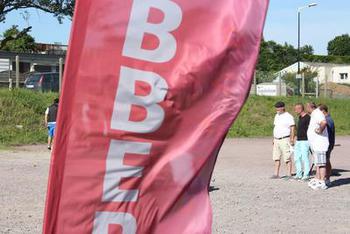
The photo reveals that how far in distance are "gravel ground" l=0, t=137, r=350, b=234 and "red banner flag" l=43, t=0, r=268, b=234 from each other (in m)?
5.31

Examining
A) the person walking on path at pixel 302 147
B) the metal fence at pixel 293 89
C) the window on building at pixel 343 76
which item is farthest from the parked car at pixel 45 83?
→ the window on building at pixel 343 76

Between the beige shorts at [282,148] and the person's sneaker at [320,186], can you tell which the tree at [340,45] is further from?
the person's sneaker at [320,186]

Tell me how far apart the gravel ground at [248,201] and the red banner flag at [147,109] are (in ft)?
17.4

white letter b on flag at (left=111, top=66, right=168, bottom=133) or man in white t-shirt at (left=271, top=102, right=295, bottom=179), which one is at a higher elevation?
white letter b on flag at (left=111, top=66, right=168, bottom=133)

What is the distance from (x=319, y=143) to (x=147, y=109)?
1015cm

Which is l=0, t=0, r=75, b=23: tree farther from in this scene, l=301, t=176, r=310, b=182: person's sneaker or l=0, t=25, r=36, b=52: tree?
l=301, t=176, r=310, b=182: person's sneaker

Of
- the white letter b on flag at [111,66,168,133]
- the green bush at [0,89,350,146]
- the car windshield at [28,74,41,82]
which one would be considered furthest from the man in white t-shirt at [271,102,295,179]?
the car windshield at [28,74,41,82]

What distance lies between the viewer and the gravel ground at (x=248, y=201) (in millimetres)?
8516

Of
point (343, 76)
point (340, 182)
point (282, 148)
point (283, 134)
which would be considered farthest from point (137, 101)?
point (343, 76)

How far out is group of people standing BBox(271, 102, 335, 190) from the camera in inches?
489

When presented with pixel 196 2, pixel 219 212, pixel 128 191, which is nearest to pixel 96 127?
pixel 128 191

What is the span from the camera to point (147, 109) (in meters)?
2.81

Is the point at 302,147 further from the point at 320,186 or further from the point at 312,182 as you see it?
the point at 320,186

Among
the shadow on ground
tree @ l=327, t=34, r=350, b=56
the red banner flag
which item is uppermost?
tree @ l=327, t=34, r=350, b=56
